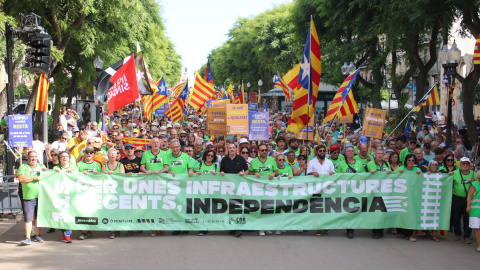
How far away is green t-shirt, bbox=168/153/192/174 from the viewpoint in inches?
362

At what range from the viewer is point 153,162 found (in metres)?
9.19

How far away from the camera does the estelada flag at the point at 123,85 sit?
11609 millimetres

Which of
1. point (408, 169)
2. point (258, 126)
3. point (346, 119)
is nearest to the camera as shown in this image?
point (408, 169)

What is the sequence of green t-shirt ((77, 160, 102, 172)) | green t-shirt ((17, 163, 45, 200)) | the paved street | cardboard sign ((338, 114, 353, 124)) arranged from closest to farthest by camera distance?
the paved street
green t-shirt ((17, 163, 45, 200))
green t-shirt ((77, 160, 102, 172))
cardboard sign ((338, 114, 353, 124))

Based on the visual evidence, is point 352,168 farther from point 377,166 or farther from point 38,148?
point 38,148

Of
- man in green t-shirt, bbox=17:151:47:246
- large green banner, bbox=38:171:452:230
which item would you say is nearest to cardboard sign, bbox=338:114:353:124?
large green banner, bbox=38:171:452:230

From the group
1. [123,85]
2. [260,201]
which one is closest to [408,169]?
[260,201]

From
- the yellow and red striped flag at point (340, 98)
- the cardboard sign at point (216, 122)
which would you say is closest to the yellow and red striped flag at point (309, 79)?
the yellow and red striped flag at point (340, 98)

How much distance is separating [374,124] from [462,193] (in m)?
4.02

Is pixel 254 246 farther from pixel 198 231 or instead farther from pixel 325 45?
pixel 325 45

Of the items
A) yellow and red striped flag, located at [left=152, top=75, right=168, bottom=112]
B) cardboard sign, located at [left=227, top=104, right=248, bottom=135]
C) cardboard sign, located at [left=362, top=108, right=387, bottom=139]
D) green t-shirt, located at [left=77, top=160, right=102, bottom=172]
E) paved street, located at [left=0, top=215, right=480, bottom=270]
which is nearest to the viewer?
paved street, located at [left=0, top=215, right=480, bottom=270]

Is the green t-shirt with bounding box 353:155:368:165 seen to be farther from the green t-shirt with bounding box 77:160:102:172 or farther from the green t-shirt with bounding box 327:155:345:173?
the green t-shirt with bounding box 77:160:102:172

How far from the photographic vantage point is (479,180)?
8.37m

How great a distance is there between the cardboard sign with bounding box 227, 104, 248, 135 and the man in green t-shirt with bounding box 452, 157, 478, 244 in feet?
16.4
